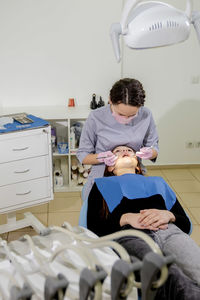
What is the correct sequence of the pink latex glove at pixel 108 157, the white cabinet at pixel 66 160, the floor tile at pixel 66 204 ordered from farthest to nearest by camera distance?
the white cabinet at pixel 66 160 → the floor tile at pixel 66 204 → the pink latex glove at pixel 108 157

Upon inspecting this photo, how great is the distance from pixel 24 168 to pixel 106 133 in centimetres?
73

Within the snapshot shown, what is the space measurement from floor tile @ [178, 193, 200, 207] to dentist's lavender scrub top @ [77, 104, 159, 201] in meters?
1.22

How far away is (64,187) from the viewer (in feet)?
Answer: 11.7

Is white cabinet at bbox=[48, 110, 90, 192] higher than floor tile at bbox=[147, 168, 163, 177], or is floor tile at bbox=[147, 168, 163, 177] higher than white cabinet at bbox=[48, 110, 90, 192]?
white cabinet at bbox=[48, 110, 90, 192]

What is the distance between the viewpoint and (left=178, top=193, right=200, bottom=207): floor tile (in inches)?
130

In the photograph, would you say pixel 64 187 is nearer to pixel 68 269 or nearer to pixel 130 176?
pixel 130 176

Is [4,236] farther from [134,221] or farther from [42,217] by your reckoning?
[134,221]

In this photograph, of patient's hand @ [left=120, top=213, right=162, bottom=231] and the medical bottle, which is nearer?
patient's hand @ [left=120, top=213, right=162, bottom=231]

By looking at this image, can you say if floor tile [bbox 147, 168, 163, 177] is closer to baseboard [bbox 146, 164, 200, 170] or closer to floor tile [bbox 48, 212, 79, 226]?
baseboard [bbox 146, 164, 200, 170]

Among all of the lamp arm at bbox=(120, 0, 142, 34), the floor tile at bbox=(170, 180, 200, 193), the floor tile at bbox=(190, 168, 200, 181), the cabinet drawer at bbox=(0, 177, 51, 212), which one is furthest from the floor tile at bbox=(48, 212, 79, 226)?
the lamp arm at bbox=(120, 0, 142, 34)

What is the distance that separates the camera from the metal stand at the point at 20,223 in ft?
9.04

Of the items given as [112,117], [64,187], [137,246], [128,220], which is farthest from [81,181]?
[137,246]

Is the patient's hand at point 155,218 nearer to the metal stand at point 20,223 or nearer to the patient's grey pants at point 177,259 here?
the patient's grey pants at point 177,259

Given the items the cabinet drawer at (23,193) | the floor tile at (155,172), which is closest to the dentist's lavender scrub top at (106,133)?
the cabinet drawer at (23,193)
